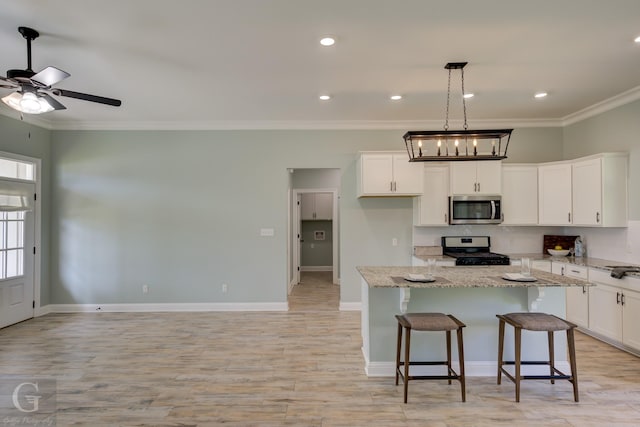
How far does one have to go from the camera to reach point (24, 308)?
5.02m

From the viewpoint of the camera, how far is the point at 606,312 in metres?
3.91

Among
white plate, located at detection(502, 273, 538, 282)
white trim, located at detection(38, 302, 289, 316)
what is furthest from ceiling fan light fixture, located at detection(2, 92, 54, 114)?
white plate, located at detection(502, 273, 538, 282)

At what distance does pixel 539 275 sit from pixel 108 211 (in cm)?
575

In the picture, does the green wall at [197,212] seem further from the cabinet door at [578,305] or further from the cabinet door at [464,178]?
the cabinet door at [578,305]

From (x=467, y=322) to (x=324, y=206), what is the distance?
21.9 ft

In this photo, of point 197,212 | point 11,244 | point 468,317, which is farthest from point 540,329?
point 11,244

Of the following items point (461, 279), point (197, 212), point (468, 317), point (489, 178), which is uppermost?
point (489, 178)

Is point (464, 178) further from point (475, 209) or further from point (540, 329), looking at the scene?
point (540, 329)

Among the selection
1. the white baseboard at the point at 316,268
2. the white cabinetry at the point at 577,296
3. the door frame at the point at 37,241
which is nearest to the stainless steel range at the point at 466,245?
the white cabinetry at the point at 577,296

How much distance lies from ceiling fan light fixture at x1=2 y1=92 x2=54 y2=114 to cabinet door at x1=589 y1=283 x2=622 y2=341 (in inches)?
213

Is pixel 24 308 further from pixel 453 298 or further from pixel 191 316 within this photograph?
pixel 453 298

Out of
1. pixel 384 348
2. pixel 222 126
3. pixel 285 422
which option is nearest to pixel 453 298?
pixel 384 348

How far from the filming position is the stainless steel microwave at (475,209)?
502 cm

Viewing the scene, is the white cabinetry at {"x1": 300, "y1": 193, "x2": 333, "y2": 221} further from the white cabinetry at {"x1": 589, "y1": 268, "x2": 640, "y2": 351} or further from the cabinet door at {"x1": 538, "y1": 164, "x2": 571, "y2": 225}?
the white cabinetry at {"x1": 589, "y1": 268, "x2": 640, "y2": 351}
